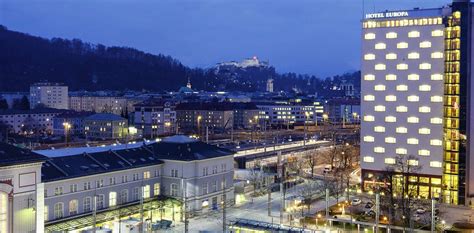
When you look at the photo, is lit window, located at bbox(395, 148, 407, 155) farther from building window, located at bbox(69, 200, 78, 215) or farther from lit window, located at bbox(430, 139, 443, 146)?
building window, located at bbox(69, 200, 78, 215)

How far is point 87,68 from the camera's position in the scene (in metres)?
96.2

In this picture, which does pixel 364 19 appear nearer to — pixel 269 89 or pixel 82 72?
pixel 82 72

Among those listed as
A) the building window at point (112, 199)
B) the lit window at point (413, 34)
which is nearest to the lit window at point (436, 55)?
the lit window at point (413, 34)

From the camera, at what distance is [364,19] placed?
27234mm

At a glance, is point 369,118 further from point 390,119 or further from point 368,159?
point 368,159

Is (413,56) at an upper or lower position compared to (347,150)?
upper

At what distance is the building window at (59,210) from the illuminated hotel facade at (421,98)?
14.5 meters

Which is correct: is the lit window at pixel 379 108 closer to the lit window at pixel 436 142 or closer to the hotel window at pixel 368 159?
the hotel window at pixel 368 159

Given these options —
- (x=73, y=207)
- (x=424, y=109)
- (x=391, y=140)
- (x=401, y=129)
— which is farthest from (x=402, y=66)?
(x=73, y=207)

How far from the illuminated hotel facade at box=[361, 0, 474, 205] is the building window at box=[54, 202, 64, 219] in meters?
14.5

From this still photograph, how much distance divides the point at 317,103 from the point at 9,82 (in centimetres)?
4226

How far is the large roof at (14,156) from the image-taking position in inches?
491

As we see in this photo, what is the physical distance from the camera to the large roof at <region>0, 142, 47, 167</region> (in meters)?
12.5

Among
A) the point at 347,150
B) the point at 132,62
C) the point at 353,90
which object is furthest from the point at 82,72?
→ the point at 347,150
